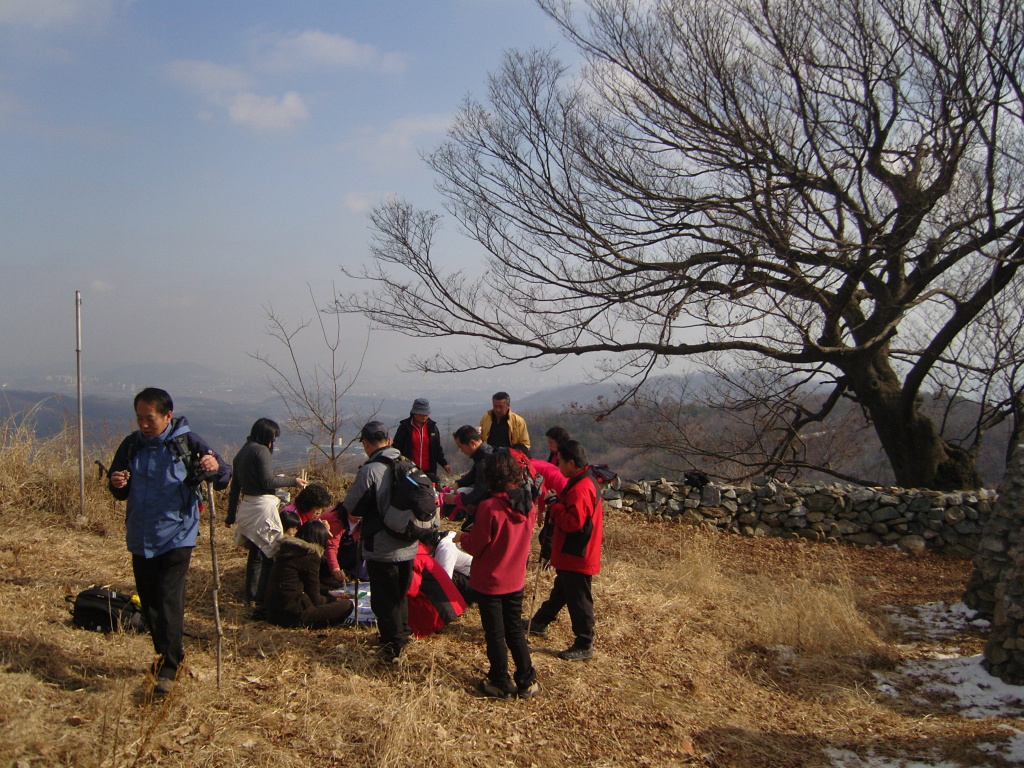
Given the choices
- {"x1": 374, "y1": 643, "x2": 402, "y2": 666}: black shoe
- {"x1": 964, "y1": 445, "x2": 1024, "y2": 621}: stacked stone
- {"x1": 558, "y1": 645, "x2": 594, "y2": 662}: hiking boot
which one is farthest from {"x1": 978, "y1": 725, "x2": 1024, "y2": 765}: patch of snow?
{"x1": 374, "y1": 643, "x2": 402, "y2": 666}: black shoe

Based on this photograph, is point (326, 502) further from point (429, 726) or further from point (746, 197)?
point (746, 197)

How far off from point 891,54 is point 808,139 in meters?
1.39

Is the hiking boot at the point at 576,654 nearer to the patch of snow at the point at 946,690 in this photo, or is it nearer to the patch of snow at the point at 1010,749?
the patch of snow at the point at 946,690

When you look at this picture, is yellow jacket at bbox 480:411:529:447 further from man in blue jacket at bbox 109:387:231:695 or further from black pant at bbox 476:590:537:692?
man in blue jacket at bbox 109:387:231:695

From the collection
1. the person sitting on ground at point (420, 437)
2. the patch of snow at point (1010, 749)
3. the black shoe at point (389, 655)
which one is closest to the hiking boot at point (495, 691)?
the black shoe at point (389, 655)

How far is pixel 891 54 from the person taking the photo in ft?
29.8

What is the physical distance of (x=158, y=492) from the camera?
3564 mm

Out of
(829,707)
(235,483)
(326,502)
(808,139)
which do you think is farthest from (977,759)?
(808,139)

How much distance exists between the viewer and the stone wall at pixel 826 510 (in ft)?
31.9

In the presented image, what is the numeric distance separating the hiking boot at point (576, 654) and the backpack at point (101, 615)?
2.76 meters

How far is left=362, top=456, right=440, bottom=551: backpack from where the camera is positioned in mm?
4047

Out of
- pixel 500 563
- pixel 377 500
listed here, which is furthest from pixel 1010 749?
pixel 377 500

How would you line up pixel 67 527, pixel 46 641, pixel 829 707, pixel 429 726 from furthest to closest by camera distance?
pixel 67 527 → pixel 829 707 → pixel 46 641 → pixel 429 726

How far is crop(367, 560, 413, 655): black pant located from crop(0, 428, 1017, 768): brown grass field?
0.58ft
